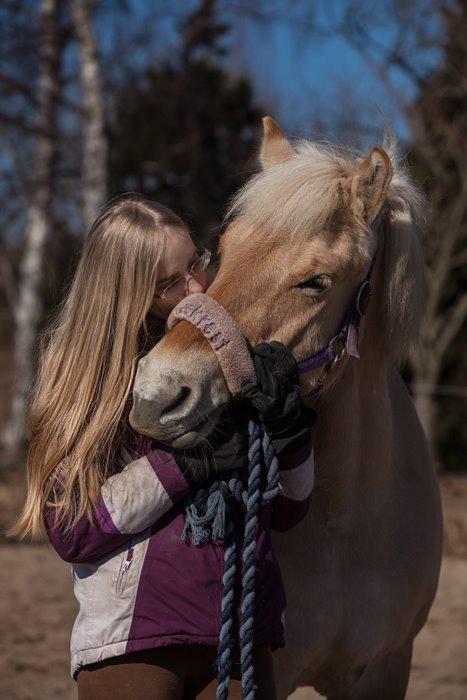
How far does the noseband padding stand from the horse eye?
24cm

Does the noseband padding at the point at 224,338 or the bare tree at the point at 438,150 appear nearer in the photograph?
the noseband padding at the point at 224,338

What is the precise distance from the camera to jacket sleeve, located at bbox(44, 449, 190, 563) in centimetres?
171

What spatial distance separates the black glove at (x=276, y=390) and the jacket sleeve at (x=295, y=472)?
0.04 m

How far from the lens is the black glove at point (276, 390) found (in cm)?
175

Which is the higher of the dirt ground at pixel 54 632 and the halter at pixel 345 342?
the halter at pixel 345 342

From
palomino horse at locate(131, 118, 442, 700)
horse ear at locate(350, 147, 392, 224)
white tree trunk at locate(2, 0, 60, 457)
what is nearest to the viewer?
palomino horse at locate(131, 118, 442, 700)

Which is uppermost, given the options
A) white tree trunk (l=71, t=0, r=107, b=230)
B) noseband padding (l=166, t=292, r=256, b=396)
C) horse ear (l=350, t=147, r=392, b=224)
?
horse ear (l=350, t=147, r=392, b=224)

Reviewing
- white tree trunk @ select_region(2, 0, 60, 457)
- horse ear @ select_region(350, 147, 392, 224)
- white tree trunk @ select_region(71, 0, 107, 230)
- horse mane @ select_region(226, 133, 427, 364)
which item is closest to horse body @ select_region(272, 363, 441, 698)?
horse mane @ select_region(226, 133, 427, 364)

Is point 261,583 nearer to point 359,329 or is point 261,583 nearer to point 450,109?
point 359,329

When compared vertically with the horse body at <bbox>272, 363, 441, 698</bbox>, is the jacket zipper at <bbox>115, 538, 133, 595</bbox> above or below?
above

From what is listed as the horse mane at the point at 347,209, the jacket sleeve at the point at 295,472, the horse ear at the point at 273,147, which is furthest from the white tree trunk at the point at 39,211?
the jacket sleeve at the point at 295,472

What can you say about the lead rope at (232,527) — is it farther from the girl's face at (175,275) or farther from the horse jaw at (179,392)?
the girl's face at (175,275)

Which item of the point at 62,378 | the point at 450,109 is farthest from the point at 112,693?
the point at 450,109

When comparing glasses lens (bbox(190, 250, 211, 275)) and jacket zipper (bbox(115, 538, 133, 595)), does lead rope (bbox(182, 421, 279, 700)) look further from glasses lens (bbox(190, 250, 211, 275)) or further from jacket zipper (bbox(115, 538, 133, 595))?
glasses lens (bbox(190, 250, 211, 275))
